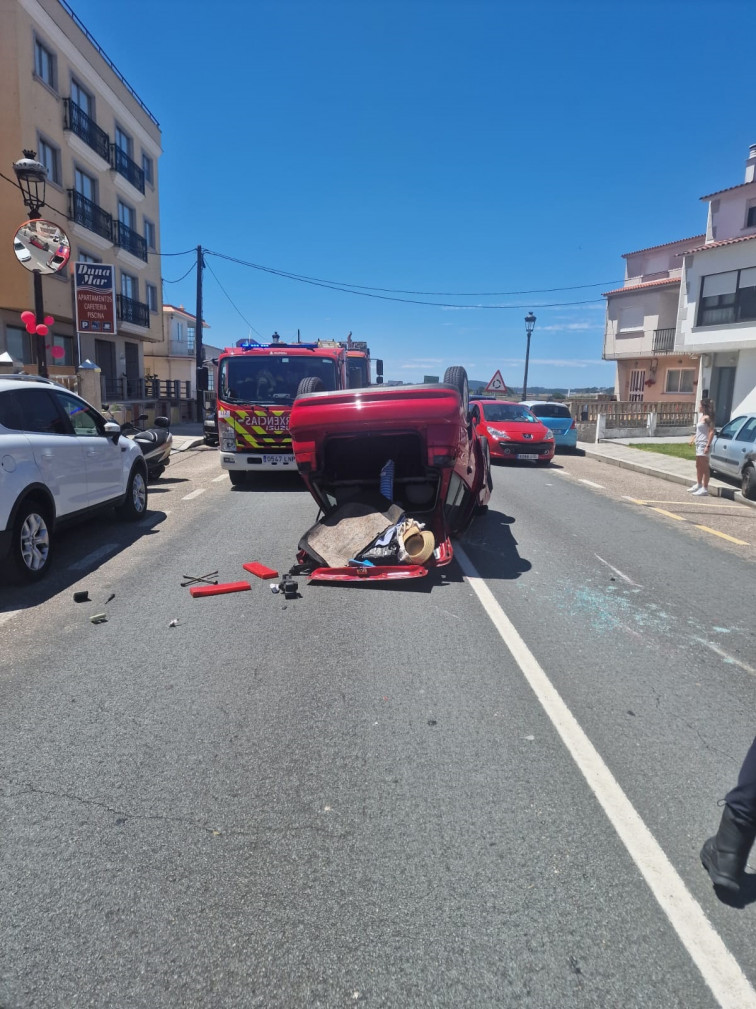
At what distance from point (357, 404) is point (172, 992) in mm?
4968

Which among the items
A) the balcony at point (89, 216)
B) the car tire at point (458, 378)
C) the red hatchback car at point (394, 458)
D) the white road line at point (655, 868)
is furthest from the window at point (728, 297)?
the white road line at point (655, 868)

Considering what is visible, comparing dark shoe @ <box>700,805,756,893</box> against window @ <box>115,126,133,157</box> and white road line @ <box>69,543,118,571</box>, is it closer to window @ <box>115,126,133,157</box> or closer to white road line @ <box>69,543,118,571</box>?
white road line @ <box>69,543,118,571</box>

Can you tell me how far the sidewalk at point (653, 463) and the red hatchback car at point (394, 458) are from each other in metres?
7.48

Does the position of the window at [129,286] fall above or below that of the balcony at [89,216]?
below

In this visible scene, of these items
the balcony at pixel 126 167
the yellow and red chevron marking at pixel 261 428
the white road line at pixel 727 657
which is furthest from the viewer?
the balcony at pixel 126 167

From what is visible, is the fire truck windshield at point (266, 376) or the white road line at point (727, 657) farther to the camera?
the fire truck windshield at point (266, 376)

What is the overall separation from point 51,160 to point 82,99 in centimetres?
411

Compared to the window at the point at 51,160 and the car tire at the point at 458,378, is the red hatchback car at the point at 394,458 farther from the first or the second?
the window at the point at 51,160

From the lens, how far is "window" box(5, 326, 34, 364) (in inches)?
797

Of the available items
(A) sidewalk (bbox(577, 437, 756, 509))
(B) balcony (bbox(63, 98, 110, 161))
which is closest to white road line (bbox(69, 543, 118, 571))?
(A) sidewalk (bbox(577, 437, 756, 509))

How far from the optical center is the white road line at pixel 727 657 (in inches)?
185

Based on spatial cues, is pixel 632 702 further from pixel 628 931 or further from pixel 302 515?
pixel 302 515

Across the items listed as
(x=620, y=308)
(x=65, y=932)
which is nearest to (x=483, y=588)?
(x=65, y=932)

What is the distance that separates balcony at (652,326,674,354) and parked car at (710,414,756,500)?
21.9 m
